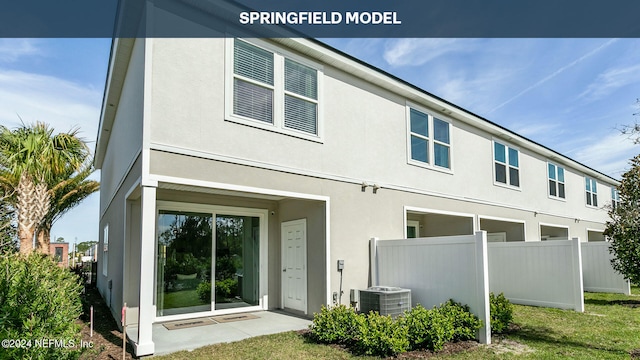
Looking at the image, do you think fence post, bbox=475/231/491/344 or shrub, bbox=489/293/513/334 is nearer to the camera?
fence post, bbox=475/231/491/344

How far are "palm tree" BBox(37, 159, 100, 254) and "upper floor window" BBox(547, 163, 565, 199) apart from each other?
21006 mm

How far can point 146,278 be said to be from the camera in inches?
258

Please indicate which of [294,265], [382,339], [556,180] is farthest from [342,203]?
[556,180]

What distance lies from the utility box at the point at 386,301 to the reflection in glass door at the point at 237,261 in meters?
3.04

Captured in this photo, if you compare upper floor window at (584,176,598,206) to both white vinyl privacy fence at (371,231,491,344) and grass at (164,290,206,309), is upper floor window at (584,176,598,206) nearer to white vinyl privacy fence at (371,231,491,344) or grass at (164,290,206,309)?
white vinyl privacy fence at (371,231,491,344)

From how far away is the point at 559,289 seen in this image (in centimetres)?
1109

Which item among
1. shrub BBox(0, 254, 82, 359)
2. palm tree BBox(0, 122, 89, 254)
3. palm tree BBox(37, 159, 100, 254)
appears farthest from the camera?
palm tree BBox(37, 159, 100, 254)

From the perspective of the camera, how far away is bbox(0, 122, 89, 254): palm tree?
505 inches

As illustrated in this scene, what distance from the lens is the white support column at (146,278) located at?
A: 6.39 m

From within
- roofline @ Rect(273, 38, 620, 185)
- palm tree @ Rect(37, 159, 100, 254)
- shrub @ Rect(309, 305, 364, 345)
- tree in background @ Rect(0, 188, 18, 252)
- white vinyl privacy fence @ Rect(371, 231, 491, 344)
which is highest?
roofline @ Rect(273, 38, 620, 185)

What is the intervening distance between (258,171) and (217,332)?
3.27 metres

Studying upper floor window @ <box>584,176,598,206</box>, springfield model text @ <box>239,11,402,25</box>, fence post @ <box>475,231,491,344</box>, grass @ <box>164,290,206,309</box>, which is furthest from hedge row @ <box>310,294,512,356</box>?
upper floor window @ <box>584,176,598,206</box>

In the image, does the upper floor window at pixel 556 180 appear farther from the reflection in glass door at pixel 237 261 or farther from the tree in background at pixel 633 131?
the reflection in glass door at pixel 237 261

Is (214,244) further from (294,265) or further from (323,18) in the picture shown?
(323,18)
